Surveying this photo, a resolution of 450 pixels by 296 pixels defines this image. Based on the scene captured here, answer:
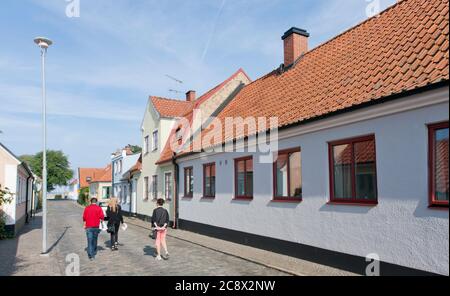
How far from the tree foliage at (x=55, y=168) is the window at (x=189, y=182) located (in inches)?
3212

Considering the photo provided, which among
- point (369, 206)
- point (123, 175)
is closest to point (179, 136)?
point (123, 175)

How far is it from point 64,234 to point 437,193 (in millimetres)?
15021

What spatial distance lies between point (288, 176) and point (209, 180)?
531cm

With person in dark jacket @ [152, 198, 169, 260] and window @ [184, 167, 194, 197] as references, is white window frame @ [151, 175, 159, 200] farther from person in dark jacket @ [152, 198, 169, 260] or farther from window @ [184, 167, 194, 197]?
person in dark jacket @ [152, 198, 169, 260]

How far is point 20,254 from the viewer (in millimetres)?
10898

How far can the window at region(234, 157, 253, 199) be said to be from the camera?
469 inches

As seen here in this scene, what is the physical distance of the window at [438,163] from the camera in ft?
19.8

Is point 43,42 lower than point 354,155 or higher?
higher

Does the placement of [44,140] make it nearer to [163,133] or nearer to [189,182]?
[189,182]

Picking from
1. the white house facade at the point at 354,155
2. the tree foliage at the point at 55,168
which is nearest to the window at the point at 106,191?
the white house facade at the point at 354,155

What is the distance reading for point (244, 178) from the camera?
12258 millimetres

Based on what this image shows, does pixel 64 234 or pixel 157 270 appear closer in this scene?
pixel 157 270
